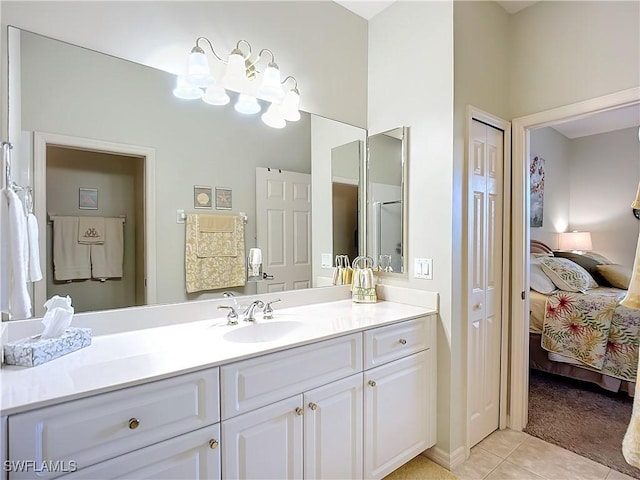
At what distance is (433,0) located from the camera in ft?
6.41

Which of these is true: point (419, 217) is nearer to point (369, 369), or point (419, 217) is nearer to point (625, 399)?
point (369, 369)

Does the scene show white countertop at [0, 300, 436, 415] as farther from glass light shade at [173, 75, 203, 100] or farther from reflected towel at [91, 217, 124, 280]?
glass light shade at [173, 75, 203, 100]

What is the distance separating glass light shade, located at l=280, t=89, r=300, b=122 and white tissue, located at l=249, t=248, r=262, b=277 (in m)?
0.78

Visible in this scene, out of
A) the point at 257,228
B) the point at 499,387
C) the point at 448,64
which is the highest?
the point at 448,64

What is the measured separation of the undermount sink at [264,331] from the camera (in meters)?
1.57

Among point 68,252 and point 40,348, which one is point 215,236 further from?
point 40,348

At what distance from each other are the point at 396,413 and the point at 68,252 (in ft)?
5.38

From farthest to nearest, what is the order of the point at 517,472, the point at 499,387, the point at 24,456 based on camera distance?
the point at 499,387 → the point at 517,472 → the point at 24,456

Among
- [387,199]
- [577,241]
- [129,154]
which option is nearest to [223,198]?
[129,154]

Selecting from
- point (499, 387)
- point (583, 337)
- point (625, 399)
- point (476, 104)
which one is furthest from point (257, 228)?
point (625, 399)

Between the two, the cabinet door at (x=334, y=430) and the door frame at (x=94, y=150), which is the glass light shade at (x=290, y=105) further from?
the cabinet door at (x=334, y=430)

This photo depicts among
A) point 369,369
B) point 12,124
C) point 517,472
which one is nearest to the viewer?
point 12,124

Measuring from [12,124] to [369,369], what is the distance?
1.71 meters

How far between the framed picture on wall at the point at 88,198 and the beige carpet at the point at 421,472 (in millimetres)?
1929
